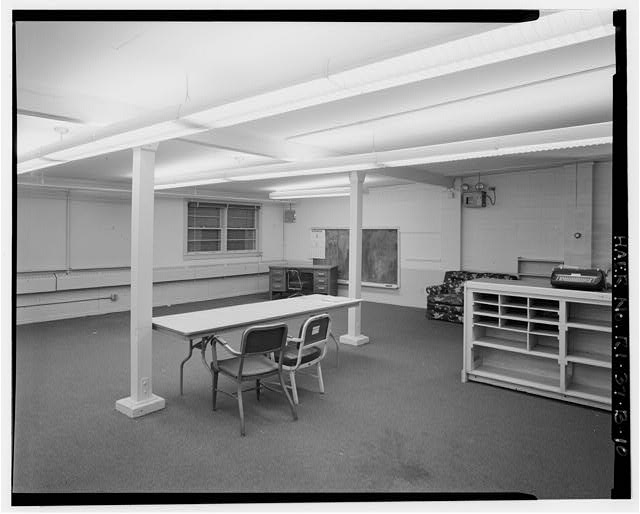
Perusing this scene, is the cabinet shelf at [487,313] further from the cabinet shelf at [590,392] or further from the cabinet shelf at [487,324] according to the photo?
the cabinet shelf at [590,392]

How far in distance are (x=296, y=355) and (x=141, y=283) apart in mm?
1464

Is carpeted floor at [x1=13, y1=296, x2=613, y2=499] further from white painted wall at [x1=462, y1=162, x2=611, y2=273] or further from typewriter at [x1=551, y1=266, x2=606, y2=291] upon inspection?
white painted wall at [x1=462, y1=162, x2=611, y2=273]

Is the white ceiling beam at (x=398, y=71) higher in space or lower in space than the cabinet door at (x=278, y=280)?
higher

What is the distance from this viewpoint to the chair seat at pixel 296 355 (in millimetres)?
3848

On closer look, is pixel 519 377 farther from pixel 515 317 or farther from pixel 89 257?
pixel 89 257

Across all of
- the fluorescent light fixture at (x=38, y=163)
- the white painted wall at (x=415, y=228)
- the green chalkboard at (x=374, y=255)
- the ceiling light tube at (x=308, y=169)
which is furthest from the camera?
the green chalkboard at (x=374, y=255)

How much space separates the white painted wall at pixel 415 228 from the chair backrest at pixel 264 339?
5356mm

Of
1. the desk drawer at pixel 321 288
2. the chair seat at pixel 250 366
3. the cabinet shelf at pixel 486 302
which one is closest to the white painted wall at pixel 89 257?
the desk drawer at pixel 321 288

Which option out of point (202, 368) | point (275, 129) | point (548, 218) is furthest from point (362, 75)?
point (548, 218)

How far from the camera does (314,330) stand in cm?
388

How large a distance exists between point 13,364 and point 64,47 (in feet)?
5.58

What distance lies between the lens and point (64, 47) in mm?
2457

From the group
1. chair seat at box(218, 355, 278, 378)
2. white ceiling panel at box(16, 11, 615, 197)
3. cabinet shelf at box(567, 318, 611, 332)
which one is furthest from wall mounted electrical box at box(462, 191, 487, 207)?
chair seat at box(218, 355, 278, 378)

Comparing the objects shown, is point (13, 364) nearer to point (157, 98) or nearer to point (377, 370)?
point (157, 98)
